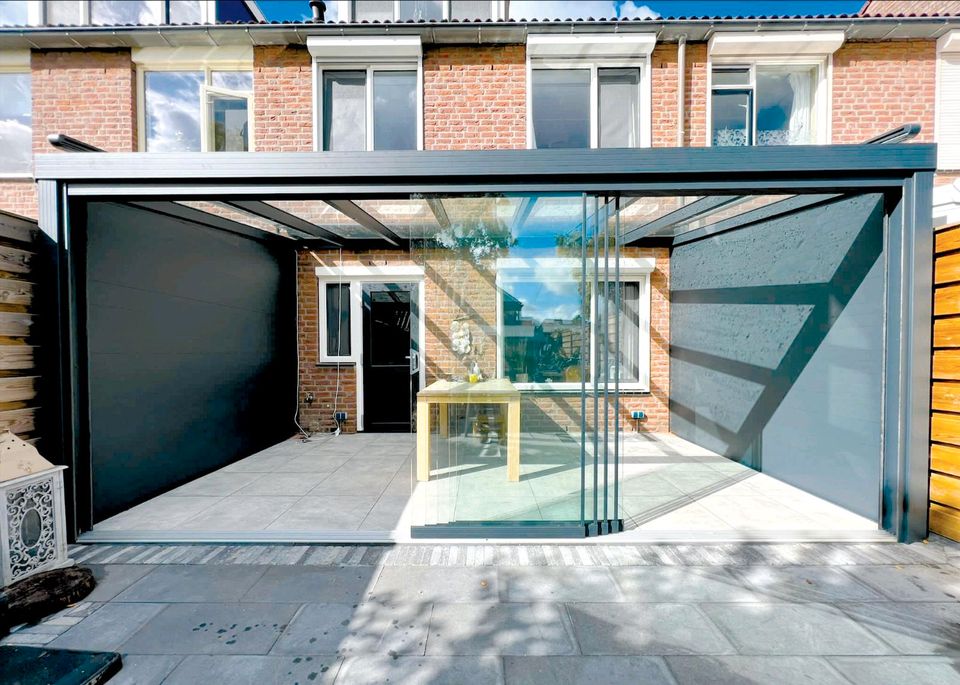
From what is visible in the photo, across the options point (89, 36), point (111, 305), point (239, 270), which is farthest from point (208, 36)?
point (111, 305)

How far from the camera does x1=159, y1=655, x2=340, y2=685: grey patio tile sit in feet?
5.74

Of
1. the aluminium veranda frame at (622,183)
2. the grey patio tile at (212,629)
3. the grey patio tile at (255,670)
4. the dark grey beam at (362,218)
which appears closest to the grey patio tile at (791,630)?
the aluminium veranda frame at (622,183)

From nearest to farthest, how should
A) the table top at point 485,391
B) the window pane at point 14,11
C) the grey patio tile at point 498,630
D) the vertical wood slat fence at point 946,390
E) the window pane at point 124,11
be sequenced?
the grey patio tile at point 498,630, the vertical wood slat fence at point 946,390, the table top at point 485,391, the window pane at point 14,11, the window pane at point 124,11

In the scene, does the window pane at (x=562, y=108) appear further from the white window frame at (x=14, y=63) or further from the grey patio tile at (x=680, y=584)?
the white window frame at (x=14, y=63)

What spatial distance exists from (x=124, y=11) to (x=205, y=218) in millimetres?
4782

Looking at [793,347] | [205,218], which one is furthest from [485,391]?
[205,218]

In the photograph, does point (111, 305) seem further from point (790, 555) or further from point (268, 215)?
point (790, 555)

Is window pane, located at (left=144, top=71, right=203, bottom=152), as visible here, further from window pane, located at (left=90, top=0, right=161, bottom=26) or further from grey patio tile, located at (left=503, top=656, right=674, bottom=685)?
grey patio tile, located at (left=503, top=656, right=674, bottom=685)

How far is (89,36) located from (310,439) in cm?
568

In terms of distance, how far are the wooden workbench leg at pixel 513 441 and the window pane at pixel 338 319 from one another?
3781mm

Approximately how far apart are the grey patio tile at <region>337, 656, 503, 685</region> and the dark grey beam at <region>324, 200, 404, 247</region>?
292cm

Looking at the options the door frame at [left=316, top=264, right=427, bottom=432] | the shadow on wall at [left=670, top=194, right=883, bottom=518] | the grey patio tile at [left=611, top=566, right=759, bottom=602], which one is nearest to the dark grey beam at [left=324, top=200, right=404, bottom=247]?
the door frame at [left=316, top=264, right=427, bottom=432]

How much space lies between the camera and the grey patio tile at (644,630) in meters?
1.93

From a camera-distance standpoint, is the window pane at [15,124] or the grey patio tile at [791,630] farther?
the window pane at [15,124]
